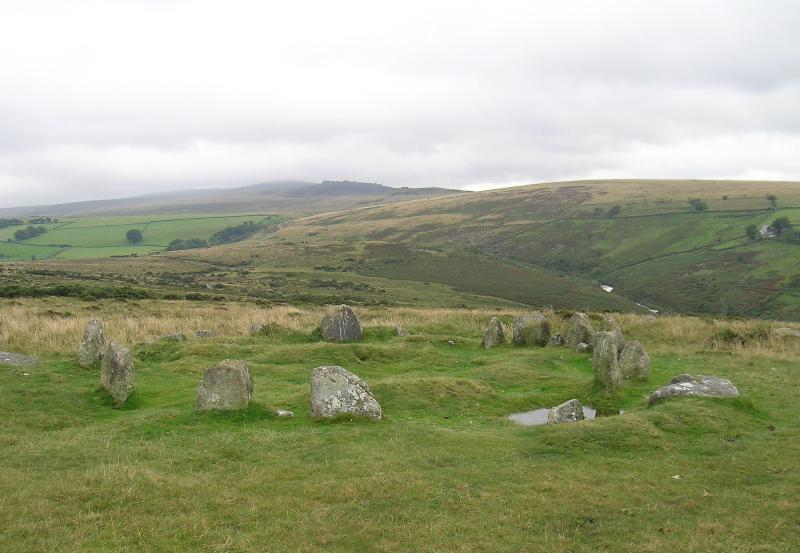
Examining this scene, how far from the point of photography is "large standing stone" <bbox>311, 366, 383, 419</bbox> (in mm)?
16578

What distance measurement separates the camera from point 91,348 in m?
21.5

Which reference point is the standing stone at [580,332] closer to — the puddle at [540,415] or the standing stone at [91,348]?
the puddle at [540,415]

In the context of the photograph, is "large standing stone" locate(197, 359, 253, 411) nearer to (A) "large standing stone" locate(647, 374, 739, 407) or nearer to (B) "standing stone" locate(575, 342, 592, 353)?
(A) "large standing stone" locate(647, 374, 739, 407)

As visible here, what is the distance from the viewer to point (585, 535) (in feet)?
33.0

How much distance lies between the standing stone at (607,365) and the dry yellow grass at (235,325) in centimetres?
1051

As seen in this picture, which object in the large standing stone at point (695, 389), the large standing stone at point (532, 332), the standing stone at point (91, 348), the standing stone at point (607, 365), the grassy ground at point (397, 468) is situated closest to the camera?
the grassy ground at point (397, 468)

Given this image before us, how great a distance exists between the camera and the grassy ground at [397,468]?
9.90 m

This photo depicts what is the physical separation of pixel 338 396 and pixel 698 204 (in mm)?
193960

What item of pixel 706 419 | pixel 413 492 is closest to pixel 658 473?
pixel 706 419

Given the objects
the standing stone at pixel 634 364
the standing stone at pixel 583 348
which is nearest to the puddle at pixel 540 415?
the standing stone at pixel 634 364

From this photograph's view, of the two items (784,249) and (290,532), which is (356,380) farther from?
(784,249)

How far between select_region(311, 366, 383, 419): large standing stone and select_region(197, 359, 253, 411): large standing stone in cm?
203

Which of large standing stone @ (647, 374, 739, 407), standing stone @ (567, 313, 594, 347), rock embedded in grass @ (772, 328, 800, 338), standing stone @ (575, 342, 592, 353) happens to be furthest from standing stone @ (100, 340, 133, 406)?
rock embedded in grass @ (772, 328, 800, 338)

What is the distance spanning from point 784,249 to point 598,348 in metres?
135
